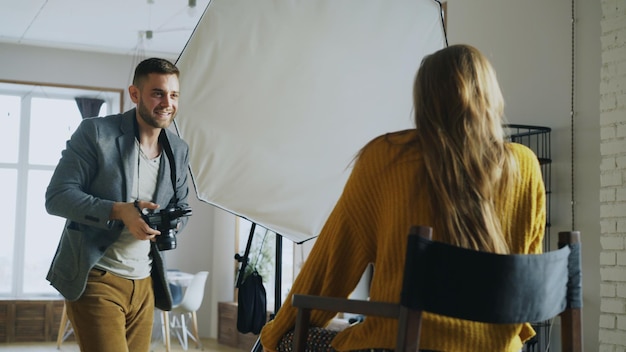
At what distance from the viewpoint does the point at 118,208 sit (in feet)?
6.97

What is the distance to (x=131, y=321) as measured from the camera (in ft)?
7.65

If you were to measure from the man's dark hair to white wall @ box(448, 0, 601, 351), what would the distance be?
251cm

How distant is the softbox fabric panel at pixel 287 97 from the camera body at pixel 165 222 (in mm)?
102

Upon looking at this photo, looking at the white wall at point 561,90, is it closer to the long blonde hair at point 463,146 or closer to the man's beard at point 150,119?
the man's beard at point 150,119

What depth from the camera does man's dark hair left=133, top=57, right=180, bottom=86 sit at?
88.3 inches

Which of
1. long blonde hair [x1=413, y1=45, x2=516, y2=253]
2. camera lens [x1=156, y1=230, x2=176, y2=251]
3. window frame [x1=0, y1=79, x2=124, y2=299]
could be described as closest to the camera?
long blonde hair [x1=413, y1=45, x2=516, y2=253]

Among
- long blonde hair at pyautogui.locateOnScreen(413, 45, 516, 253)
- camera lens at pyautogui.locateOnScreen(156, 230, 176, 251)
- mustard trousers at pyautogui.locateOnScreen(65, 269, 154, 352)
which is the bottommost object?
mustard trousers at pyautogui.locateOnScreen(65, 269, 154, 352)

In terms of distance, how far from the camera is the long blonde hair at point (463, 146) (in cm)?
127

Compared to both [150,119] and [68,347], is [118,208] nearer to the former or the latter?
[150,119]

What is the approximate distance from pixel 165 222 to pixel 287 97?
50cm

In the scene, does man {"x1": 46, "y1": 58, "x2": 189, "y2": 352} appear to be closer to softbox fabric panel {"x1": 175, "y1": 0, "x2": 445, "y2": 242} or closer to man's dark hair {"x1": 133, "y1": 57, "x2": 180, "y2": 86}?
man's dark hair {"x1": 133, "y1": 57, "x2": 180, "y2": 86}

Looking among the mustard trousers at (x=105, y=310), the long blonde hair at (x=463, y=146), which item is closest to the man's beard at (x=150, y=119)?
the mustard trousers at (x=105, y=310)

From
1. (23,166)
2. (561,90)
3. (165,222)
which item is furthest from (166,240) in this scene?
(23,166)

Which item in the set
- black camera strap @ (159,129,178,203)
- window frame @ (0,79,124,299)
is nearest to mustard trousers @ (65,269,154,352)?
black camera strap @ (159,129,178,203)
